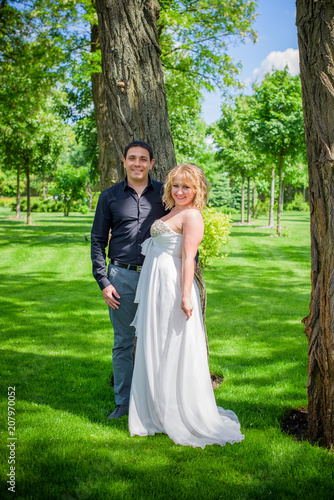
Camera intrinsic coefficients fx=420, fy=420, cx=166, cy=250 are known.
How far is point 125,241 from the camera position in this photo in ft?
12.9

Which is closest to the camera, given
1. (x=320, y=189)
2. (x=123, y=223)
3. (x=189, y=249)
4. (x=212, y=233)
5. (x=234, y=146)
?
(x=320, y=189)

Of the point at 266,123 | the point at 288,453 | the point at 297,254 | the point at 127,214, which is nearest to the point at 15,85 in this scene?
the point at 266,123

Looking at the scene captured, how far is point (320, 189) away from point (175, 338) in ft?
5.53

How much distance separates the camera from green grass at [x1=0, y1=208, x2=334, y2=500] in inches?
114

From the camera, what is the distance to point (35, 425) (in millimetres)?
3697

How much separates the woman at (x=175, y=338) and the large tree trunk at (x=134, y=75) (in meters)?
0.97

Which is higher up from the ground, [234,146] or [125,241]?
[234,146]

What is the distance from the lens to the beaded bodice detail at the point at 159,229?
3.57 metres

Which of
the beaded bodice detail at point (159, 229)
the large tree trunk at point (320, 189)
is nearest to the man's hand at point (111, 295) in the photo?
the beaded bodice detail at point (159, 229)

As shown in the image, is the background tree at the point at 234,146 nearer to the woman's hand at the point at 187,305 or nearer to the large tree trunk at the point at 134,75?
the large tree trunk at the point at 134,75

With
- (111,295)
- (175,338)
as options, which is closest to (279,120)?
(111,295)

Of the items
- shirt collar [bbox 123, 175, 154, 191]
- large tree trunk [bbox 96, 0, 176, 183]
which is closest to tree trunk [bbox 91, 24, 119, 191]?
large tree trunk [bbox 96, 0, 176, 183]

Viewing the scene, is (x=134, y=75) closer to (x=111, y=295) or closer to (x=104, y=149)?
(x=111, y=295)

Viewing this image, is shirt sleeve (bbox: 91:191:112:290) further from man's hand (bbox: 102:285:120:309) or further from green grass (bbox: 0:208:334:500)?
green grass (bbox: 0:208:334:500)
